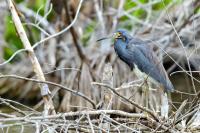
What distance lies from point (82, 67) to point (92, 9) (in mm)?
1997

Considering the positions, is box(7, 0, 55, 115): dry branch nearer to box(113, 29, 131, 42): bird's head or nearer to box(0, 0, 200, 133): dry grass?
box(113, 29, 131, 42): bird's head

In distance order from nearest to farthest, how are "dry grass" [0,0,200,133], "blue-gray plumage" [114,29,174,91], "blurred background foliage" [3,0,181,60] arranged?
"blue-gray plumage" [114,29,174,91] < "dry grass" [0,0,200,133] < "blurred background foliage" [3,0,181,60]

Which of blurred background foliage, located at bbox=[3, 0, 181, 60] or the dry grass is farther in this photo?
blurred background foliage, located at bbox=[3, 0, 181, 60]

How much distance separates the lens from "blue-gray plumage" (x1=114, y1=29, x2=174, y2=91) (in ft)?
19.5

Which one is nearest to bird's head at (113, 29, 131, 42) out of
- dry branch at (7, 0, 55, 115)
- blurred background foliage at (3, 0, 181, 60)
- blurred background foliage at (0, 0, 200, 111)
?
dry branch at (7, 0, 55, 115)

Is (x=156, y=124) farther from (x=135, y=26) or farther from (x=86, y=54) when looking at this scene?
(x=135, y=26)

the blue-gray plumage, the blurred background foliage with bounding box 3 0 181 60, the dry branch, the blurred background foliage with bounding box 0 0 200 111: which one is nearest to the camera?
the dry branch

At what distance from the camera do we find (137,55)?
237 inches

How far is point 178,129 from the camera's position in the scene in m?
4.55

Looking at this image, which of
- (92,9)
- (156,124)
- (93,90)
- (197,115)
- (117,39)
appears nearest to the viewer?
(156,124)

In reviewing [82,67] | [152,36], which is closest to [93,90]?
[82,67]

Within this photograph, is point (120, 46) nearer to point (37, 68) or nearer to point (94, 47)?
point (37, 68)

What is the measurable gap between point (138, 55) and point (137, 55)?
0.04 ft

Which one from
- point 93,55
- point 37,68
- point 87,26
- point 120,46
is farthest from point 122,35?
point 87,26
